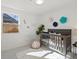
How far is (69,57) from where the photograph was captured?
203 centimetres

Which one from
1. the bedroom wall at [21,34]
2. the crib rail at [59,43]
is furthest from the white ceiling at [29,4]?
the crib rail at [59,43]

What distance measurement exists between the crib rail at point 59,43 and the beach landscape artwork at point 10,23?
151 centimetres

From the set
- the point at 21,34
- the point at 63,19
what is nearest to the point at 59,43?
the point at 63,19

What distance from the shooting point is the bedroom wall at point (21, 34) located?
2.80 metres

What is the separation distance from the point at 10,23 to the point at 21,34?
2.17 feet

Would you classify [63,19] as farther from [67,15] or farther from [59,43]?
[59,43]

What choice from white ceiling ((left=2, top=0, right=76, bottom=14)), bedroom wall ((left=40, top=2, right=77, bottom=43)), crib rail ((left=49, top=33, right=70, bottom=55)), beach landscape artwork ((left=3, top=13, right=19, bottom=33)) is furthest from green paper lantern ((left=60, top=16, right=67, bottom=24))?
beach landscape artwork ((left=3, top=13, right=19, bottom=33))

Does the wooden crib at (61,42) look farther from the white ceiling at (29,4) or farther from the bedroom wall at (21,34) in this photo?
the bedroom wall at (21,34)

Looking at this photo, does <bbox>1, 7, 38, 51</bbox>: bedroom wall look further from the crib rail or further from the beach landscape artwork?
the crib rail

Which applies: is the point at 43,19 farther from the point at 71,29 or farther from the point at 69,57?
the point at 69,57

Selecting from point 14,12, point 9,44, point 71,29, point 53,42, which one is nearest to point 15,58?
point 9,44

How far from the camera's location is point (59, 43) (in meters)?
2.34

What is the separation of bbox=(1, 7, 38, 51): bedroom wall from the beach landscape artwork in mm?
127

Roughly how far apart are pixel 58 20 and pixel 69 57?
1513 millimetres
